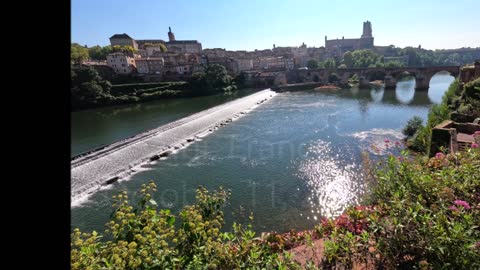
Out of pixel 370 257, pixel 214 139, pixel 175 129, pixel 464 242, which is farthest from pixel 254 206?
pixel 175 129

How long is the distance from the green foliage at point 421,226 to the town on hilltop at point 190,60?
176 ft

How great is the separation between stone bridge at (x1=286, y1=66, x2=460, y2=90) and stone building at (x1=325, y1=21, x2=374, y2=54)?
91348 mm

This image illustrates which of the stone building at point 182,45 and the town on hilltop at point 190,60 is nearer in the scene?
the town on hilltop at point 190,60

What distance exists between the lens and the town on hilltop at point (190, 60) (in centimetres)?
5625

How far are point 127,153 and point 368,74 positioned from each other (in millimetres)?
53203

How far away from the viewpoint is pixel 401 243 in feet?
13.8

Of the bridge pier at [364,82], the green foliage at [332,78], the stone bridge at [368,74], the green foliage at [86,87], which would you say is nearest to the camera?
the green foliage at [86,87]

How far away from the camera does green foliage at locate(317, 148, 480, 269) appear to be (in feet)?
11.7

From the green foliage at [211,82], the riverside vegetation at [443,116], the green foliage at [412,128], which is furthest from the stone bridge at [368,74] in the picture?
the green foliage at [412,128]

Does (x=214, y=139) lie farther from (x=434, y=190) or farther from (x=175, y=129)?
(x=434, y=190)

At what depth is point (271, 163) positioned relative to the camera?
58.2 feet

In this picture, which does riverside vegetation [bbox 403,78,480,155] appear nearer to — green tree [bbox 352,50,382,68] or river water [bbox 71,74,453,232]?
river water [bbox 71,74,453,232]

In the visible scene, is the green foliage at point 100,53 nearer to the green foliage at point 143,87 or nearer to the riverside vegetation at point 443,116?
the green foliage at point 143,87

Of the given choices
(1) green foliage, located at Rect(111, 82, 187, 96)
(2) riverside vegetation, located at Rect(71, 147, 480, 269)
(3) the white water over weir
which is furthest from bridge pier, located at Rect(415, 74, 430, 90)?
(2) riverside vegetation, located at Rect(71, 147, 480, 269)
